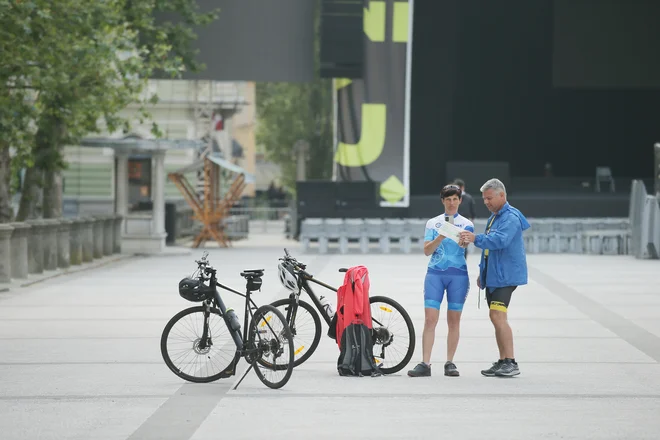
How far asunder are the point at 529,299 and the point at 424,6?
20.6 metres

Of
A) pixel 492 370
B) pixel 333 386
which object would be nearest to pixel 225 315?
pixel 333 386

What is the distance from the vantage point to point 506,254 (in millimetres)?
11531

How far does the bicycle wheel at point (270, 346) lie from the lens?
1086 centimetres

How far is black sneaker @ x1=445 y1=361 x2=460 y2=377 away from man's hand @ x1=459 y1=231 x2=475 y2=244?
112 centimetres

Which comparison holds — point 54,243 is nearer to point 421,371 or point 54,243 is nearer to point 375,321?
point 375,321

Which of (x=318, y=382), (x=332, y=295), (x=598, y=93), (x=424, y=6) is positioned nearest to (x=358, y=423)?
(x=318, y=382)

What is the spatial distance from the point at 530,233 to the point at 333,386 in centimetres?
2521

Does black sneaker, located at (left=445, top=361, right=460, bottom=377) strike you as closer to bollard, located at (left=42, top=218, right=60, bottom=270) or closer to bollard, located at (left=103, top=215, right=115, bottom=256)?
bollard, located at (left=42, top=218, right=60, bottom=270)

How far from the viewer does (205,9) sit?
126ft

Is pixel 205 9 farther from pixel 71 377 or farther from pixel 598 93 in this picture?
pixel 71 377

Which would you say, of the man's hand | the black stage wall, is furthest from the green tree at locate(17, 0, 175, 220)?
the man's hand

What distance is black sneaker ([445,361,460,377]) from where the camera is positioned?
11.6 m

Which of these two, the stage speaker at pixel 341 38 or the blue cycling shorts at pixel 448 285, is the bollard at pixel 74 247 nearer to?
the stage speaker at pixel 341 38

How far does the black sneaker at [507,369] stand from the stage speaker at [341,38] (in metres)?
26.1
